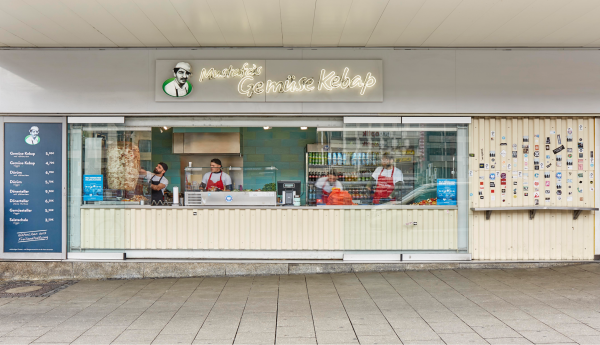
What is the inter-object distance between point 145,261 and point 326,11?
4.85 m

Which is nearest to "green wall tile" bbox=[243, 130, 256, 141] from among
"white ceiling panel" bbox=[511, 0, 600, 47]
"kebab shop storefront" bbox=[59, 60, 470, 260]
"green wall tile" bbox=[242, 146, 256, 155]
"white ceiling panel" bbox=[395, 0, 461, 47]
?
"green wall tile" bbox=[242, 146, 256, 155]

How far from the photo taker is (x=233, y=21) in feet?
19.7

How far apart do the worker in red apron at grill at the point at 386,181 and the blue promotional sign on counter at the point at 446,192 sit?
2.20 ft

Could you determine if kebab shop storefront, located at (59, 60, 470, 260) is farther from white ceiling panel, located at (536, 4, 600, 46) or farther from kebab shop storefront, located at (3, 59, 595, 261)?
white ceiling panel, located at (536, 4, 600, 46)

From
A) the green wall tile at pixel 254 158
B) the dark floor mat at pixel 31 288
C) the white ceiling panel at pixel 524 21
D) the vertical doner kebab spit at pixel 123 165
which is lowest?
the dark floor mat at pixel 31 288

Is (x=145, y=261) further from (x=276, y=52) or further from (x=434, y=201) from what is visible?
(x=434, y=201)

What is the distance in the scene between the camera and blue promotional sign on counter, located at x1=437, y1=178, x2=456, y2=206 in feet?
24.0

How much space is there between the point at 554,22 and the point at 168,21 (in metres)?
5.33

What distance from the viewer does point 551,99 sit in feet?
23.0

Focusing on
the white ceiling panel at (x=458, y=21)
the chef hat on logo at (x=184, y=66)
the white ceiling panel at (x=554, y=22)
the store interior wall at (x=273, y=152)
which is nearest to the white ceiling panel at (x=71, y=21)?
the chef hat on logo at (x=184, y=66)

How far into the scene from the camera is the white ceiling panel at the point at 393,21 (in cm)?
544

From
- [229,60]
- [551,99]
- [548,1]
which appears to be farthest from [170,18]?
[551,99]

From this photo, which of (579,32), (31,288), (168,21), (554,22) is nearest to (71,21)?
(168,21)

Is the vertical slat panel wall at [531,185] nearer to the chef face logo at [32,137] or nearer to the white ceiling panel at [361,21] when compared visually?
the white ceiling panel at [361,21]
